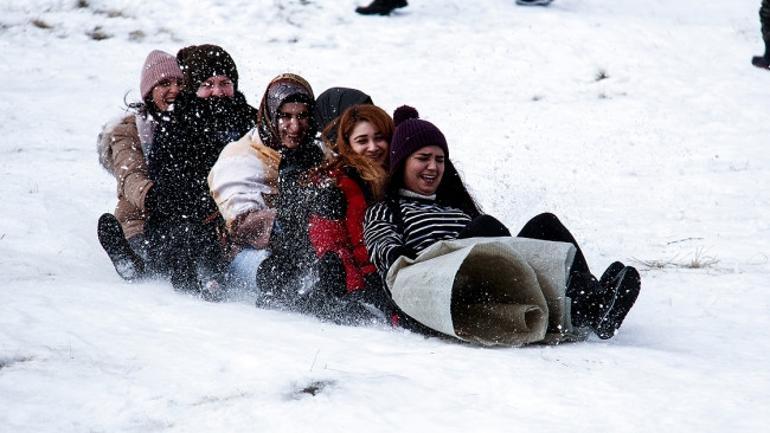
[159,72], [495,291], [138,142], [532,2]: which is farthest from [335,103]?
[532,2]

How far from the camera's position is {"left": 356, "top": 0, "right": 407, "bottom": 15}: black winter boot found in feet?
35.7

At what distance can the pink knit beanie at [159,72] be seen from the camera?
15.9ft

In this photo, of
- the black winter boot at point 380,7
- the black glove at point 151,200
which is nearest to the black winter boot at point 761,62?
the black winter boot at point 380,7

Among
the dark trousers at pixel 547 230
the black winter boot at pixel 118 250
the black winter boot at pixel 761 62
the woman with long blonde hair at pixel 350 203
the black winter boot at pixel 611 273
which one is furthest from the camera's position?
the black winter boot at pixel 761 62

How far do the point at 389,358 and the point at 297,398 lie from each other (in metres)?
0.53

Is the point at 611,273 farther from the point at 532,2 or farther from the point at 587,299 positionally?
the point at 532,2

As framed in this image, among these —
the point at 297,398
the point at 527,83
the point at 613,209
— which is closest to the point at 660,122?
the point at 527,83

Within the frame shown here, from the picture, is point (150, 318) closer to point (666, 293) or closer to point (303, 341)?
point (303, 341)

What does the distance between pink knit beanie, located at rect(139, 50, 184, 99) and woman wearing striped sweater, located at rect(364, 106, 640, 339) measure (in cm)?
144

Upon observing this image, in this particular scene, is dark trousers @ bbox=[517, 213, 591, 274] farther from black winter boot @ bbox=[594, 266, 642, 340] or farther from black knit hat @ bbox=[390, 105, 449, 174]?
black knit hat @ bbox=[390, 105, 449, 174]

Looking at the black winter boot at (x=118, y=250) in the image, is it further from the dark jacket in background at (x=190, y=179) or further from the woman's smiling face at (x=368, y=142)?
the woman's smiling face at (x=368, y=142)

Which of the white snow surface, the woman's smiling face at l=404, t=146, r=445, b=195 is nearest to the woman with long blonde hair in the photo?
the woman's smiling face at l=404, t=146, r=445, b=195

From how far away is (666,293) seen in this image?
4340 mm

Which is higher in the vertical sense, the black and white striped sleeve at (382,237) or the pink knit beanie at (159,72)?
the pink knit beanie at (159,72)
